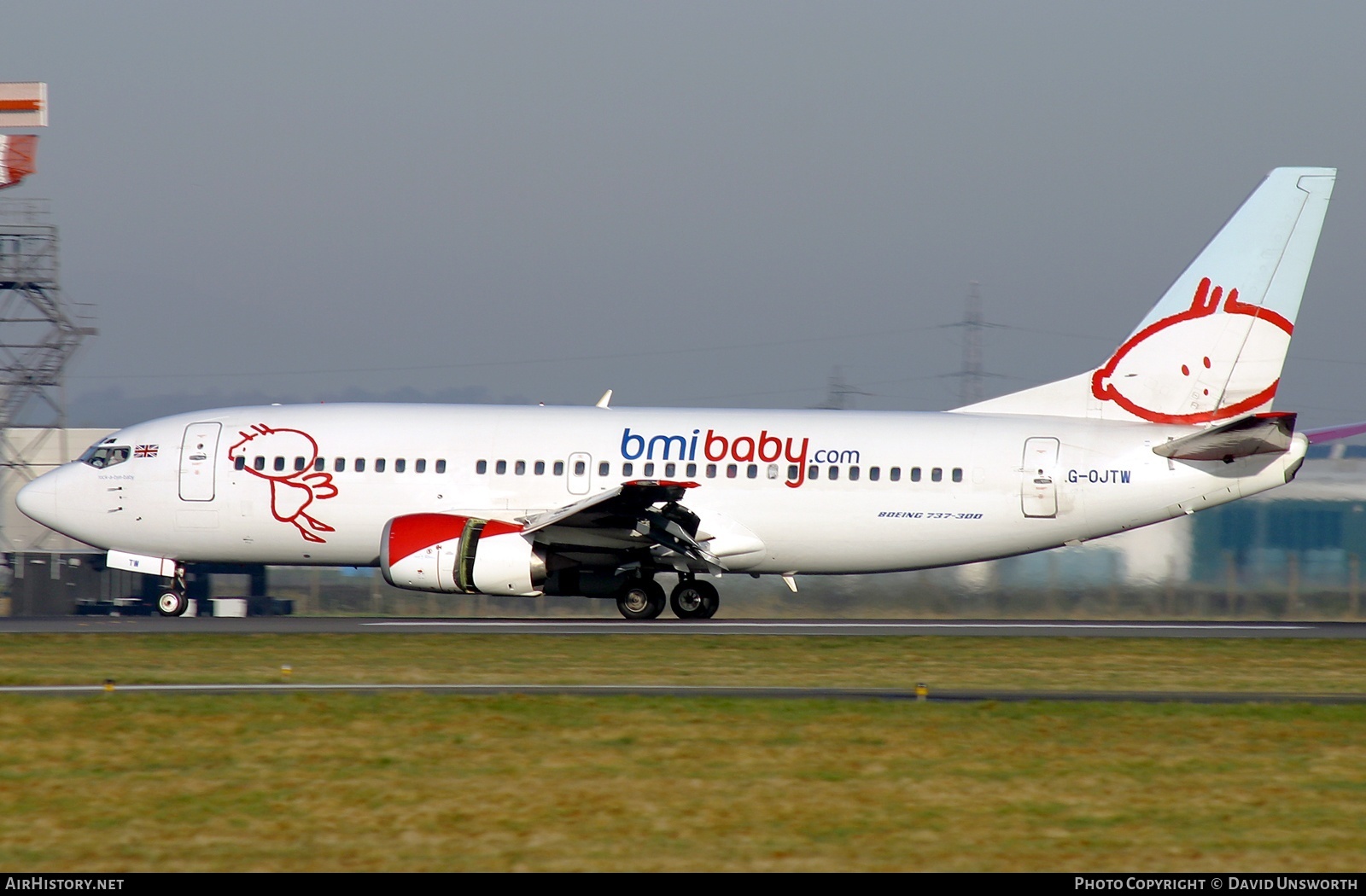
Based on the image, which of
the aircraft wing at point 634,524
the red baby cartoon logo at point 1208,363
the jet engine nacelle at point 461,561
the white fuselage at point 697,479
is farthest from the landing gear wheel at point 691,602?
the red baby cartoon logo at point 1208,363

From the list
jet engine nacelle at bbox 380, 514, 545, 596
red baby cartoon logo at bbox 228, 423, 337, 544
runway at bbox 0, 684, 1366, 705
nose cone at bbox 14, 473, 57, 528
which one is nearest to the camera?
runway at bbox 0, 684, 1366, 705

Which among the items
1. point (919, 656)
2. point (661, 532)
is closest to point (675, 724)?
point (919, 656)

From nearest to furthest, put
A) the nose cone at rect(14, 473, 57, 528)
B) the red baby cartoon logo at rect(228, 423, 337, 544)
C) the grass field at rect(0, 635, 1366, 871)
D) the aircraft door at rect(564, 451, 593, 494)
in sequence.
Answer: the grass field at rect(0, 635, 1366, 871) < the aircraft door at rect(564, 451, 593, 494) < the red baby cartoon logo at rect(228, 423, 337, 544) < the nose cone at rect(14, 473, 57, 528)

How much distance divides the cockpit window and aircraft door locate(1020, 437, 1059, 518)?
1713 cm

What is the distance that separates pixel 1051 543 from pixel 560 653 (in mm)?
10795

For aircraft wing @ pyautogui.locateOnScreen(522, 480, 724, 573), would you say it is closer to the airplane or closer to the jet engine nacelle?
the airplane

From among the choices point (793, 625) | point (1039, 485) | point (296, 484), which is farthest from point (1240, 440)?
point (296, 484)

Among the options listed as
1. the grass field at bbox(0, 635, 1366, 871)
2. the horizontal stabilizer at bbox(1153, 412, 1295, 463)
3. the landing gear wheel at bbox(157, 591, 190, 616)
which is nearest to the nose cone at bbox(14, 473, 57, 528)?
the landing gear wheel at bbox(157, 591, 190, 616)

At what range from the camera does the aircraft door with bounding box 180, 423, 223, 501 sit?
29.0 metres

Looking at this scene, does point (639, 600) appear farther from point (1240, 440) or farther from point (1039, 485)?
point (1240, 440)

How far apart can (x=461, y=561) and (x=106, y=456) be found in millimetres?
8169

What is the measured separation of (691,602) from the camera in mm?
28906

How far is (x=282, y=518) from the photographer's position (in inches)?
1131

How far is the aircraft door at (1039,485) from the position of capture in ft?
90.8
